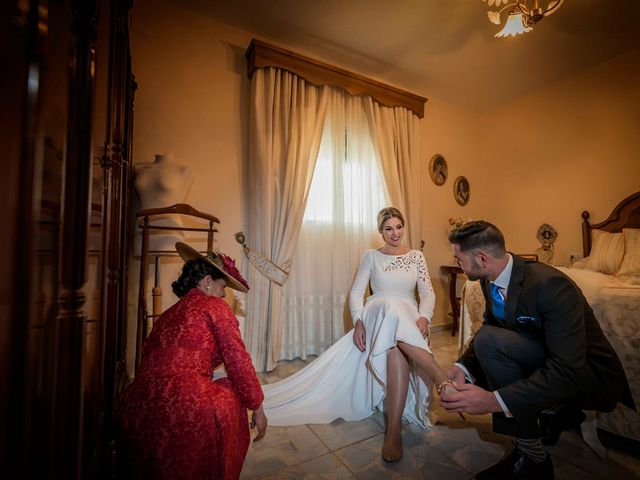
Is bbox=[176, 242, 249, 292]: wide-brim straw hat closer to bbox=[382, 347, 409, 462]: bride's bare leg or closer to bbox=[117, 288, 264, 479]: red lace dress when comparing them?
bbox=[117, 288, 264, 479]: red lace dress

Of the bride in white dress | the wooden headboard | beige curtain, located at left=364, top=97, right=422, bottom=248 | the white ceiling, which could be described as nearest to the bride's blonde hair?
the bride in white dress

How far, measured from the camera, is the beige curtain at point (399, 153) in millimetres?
3229

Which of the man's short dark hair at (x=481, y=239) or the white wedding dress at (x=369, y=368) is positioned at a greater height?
→ the man's short dark hair at (x=481, y=239)

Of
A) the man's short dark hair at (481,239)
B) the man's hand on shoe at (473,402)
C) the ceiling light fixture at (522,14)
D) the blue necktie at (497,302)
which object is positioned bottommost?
the man's hand on shoe at (473,402)

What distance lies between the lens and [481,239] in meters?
1.23

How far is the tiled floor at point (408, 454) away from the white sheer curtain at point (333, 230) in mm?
1213

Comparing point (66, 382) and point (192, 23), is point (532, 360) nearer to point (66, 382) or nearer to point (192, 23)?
point (66, 382)

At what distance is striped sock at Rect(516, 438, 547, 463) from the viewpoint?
1.14m

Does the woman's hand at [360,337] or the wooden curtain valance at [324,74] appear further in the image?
the wooden curtain valance at [324,74]

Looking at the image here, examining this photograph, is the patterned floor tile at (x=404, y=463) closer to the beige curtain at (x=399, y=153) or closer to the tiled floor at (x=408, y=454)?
the tiled floor at (x=408, y=454)

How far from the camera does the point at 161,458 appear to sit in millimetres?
824

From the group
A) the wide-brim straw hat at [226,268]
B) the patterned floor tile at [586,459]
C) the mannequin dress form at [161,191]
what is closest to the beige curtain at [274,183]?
the mannequin dress form at [161,191]

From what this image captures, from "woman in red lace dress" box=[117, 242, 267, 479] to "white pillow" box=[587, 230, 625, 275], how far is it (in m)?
3.46

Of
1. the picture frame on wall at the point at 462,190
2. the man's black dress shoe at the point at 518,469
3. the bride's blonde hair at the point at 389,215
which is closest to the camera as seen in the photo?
the man's black dress shoe at the point at 518,469
